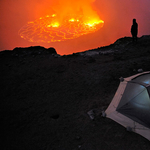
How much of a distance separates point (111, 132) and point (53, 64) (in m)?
6.88

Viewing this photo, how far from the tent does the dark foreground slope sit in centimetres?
26

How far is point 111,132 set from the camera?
4383 millimetres

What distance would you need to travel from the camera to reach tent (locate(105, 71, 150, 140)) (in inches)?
164

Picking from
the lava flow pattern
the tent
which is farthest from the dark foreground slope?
the lava flow pattern

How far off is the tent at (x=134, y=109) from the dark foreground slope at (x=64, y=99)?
0.84 feet

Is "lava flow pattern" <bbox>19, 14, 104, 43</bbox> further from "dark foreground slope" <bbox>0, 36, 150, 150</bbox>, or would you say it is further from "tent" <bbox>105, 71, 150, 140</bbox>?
"tent" <bbox>105, 71, 150, 140</bbox>

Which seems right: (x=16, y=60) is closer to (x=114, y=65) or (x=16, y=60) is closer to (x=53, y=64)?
(x=53, y=64)

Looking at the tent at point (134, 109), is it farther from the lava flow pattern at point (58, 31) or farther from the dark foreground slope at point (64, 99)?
the lava flow pattern at point (58, 31)

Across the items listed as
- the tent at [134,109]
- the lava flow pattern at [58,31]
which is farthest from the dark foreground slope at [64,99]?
the lava flow pattern at [58,31]

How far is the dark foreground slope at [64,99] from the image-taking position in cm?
434

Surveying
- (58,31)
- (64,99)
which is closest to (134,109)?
(64,99)

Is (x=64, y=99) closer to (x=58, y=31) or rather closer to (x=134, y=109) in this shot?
(x=134, y=109)

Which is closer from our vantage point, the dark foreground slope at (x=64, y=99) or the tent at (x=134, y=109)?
the tent at (x=134, y=109)

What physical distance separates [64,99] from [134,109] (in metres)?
3.29
